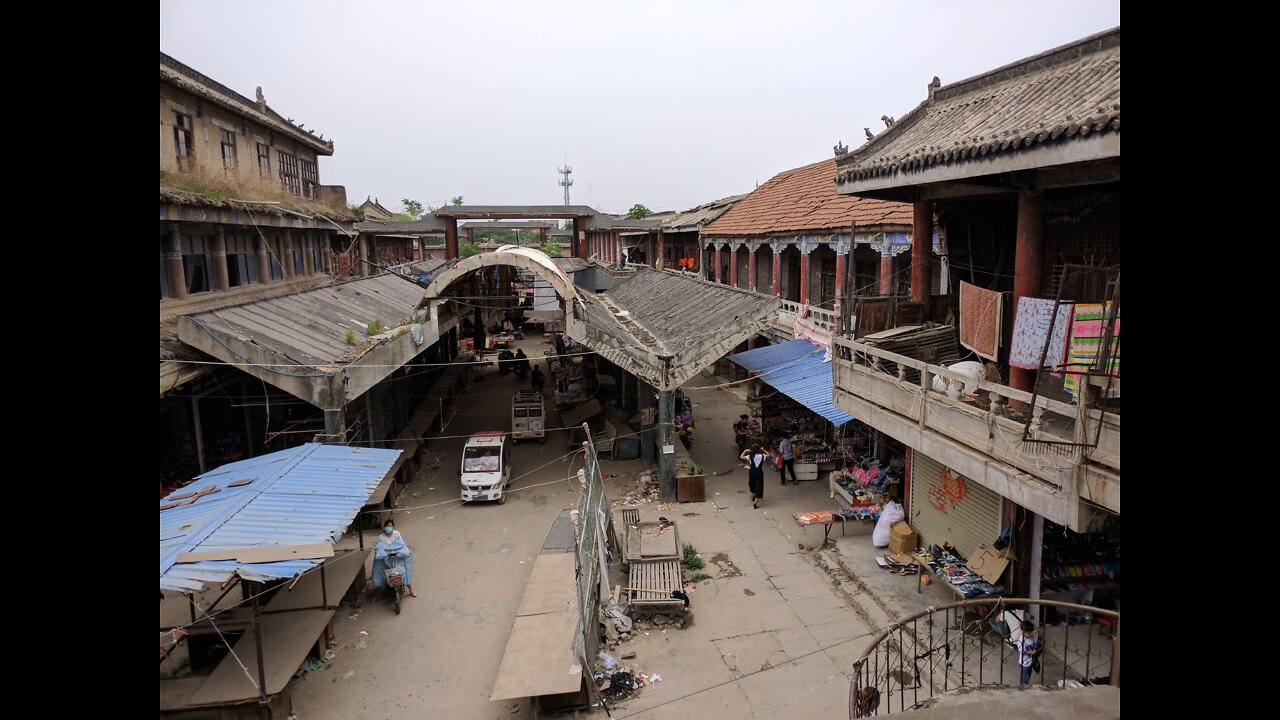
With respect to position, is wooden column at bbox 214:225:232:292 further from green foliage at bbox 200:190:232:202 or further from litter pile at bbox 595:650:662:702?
litter pile at bbox 595:650:662:702

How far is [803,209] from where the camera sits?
84.5ft

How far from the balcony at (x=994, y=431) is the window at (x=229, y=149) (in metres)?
23.0

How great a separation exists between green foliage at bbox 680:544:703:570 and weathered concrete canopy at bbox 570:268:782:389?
4312 millimetres

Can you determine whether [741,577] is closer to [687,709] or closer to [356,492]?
[687,709]

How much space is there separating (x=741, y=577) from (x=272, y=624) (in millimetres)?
8353

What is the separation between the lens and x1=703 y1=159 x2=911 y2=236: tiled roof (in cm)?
1944

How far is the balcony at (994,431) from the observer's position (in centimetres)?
777

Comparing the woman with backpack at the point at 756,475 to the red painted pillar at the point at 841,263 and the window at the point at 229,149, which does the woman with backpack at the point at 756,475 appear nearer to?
the red painted pillar at the point at 841,263

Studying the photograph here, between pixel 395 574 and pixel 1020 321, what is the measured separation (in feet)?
36.8

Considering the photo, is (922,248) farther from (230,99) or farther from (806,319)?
(230,99)

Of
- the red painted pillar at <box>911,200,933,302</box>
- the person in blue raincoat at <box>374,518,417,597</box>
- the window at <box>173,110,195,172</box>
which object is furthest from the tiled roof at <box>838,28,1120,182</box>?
the window at <box>173,110,195,172</box>

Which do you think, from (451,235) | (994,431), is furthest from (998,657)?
(451,235)
